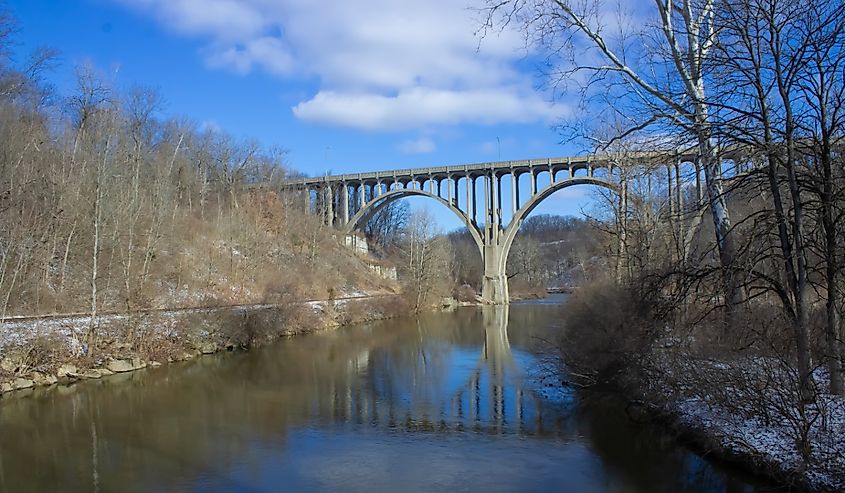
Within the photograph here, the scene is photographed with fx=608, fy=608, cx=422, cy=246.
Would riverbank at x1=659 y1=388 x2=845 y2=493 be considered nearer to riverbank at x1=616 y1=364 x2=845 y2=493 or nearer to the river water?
riverbank at x1=616 y1=364 x2=845 y2=493

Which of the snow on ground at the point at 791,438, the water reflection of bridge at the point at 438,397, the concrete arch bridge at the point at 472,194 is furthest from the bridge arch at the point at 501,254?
the snow on ground at the point at 791,438

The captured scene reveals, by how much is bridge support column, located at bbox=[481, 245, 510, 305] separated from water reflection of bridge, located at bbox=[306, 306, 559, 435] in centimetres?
3183

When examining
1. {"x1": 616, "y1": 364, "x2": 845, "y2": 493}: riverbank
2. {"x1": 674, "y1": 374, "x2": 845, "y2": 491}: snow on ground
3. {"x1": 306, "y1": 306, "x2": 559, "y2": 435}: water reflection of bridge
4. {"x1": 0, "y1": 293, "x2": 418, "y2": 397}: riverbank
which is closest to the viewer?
{"x1": 674, "y1": 374, "x2": 845, "y2": 491}: snow on ground

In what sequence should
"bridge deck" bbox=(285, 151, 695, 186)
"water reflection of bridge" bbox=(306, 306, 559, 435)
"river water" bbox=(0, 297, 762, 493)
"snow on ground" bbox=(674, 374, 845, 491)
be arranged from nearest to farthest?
"snow on ground" bbox=(674, 374, 845, 491) < "river water" bbox=(0, 297, 762, 493) < "water reflection of bridge" bbox=(306, 306, 559, 435) < "bridge deck" bbox=(285, 151, 695, 186)

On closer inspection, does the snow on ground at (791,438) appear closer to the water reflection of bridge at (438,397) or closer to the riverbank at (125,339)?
the water reflection of bridge at (438,397)

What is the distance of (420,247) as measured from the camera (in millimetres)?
47250

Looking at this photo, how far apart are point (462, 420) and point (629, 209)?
1147 centimetres

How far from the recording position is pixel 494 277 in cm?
5225

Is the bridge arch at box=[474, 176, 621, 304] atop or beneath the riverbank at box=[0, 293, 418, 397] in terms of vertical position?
atop

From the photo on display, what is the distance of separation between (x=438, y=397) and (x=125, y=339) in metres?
10.2

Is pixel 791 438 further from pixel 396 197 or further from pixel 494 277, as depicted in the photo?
pixel 396 197

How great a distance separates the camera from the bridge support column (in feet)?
169

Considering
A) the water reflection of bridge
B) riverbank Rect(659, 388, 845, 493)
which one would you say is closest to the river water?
the water reflection of bridge

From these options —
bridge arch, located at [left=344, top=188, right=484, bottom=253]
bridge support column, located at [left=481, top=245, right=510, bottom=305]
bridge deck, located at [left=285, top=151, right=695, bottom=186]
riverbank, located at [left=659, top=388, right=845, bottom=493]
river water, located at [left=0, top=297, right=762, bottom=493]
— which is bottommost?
river water, located at [left=0, top=297, right=762, bottom=493]
